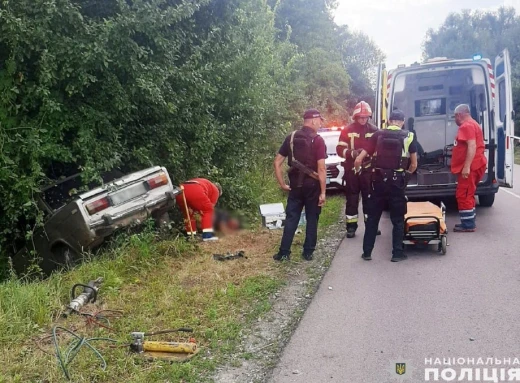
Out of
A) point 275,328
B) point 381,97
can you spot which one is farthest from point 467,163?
point 275,328

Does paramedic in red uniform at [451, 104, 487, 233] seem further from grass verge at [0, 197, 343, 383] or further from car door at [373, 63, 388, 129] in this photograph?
grass verge at [0, 197, 343, 383]

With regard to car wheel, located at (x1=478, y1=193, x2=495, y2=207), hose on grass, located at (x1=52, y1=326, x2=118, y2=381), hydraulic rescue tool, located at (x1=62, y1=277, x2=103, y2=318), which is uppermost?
hydraulic rescue tool, located at (x1=62, y1=277, x2=103, y2=318)

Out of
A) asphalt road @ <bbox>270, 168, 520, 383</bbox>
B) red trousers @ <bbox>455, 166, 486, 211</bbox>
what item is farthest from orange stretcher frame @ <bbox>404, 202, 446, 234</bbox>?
red trousers @ <bbox>455, 166, 486, 211</bbox>

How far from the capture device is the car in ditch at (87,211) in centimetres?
626

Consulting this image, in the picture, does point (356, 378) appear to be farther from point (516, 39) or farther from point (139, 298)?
point (516, 39)

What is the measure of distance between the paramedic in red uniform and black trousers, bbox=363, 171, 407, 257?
1715 mm

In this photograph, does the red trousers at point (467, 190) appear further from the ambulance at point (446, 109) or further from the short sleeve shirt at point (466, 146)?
the ambulance at point (446, 109)

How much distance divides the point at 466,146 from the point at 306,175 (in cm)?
281

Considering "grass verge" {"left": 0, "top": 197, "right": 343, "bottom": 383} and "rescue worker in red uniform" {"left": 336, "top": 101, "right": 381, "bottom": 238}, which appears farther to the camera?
"rescue worker in red uniform" {"left": 336, "top": 101, "right": 381, "bottom": 238}

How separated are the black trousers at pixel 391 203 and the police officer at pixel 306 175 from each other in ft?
2.18

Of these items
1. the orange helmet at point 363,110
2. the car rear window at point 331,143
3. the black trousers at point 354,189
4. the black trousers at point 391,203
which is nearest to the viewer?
the black trousers at point 391,203

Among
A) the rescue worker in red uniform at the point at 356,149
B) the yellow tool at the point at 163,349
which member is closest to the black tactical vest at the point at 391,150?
the rescue worker in red uniform at the point at 356,149

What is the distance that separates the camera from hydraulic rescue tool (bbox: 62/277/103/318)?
15.7 feet

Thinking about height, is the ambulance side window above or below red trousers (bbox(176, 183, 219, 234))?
above
